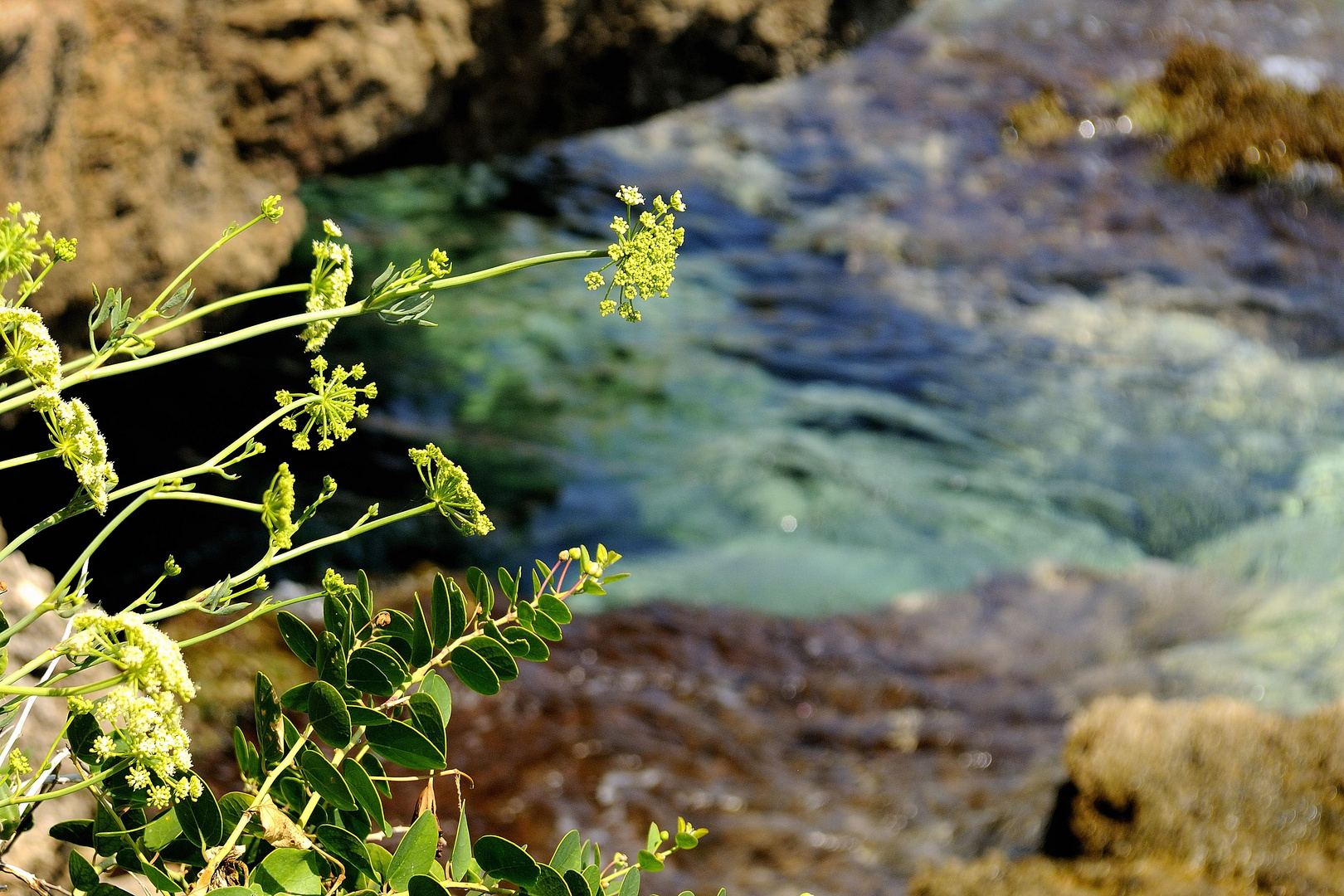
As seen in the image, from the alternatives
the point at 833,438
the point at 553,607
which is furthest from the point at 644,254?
the point at 833,438

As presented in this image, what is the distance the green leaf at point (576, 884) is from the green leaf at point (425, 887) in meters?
0.09

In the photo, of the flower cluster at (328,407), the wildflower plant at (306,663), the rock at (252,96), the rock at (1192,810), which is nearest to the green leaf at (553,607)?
the wildflower plant at (306,663)

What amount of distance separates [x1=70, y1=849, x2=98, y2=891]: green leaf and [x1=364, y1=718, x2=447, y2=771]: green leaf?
22cm

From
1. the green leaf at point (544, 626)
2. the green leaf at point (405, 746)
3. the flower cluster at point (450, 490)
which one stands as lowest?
the green leaf at point (405, 746)

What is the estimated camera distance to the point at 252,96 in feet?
13.0

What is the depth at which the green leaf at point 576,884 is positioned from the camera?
843mm

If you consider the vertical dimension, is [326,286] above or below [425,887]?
above

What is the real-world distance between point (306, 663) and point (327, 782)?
0.31 ft

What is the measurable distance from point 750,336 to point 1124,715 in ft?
11.4

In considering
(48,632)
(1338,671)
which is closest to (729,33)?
(1338,671)

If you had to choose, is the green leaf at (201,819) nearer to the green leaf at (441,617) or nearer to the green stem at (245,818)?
the green stem at (245,818)

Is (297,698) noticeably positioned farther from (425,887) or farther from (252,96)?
(252,96)

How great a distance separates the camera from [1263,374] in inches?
227

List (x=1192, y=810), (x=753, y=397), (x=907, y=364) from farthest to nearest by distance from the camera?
(x=907, y=364) < (x=753, y=397) < (x=1192, y=810)
